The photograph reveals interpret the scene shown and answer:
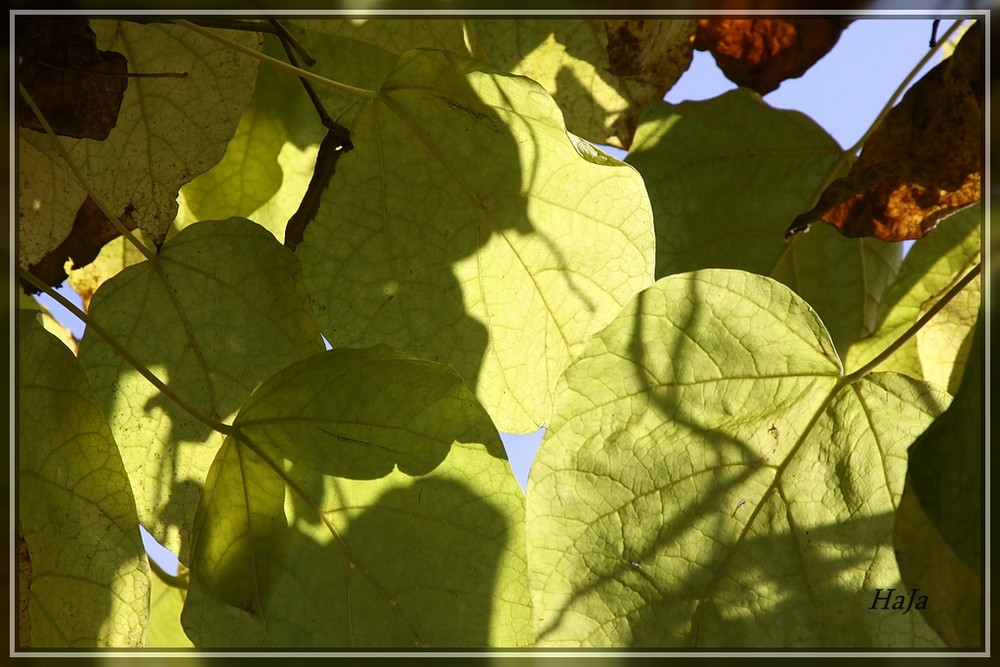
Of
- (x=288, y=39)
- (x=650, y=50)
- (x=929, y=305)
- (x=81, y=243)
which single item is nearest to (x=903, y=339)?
(x=929, y=305)

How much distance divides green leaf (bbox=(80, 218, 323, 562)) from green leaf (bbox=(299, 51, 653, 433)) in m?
0.02

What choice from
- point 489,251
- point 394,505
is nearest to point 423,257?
point 489,251

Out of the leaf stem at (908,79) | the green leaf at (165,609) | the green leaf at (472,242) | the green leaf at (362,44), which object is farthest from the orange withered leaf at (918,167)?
the green leaf at (165,609)

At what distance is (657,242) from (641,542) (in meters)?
0.21

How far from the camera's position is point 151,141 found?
0.50 m

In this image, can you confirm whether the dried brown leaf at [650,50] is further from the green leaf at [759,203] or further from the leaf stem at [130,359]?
the leaf stem at [130,359]

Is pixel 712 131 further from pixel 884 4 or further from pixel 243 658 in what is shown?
pixel 243 658

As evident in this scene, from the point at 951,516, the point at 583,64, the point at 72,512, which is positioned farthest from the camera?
the point at 583,64

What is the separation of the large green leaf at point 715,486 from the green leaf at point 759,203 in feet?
0.38

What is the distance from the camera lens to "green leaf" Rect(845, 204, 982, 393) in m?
0.52

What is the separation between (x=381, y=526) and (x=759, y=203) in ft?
1.03

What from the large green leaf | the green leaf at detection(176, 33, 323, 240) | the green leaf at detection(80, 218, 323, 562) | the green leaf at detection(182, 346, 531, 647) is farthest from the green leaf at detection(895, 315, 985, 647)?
the green leaf at detection(176, 33, 323, 240)

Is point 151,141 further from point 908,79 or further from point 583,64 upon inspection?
point 908,79

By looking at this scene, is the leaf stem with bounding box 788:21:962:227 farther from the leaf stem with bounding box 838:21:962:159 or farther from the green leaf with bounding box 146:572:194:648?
the green leaf with bounding box 146:572:194:648
